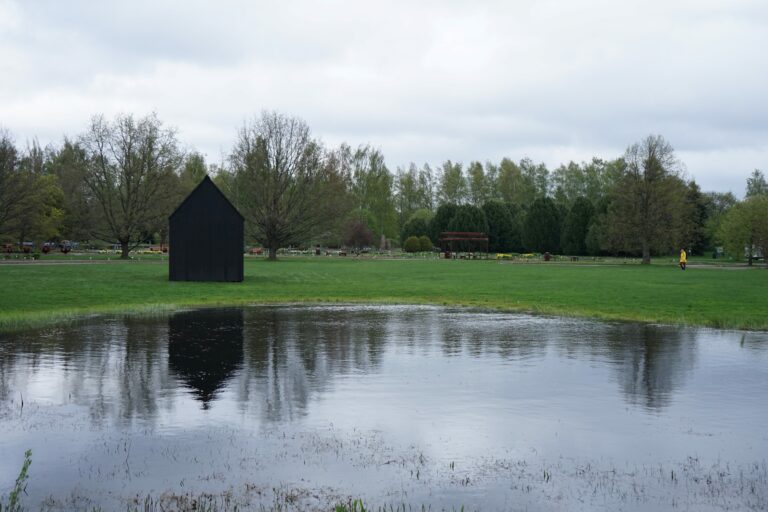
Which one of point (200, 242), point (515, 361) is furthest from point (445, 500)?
point (200, 242)

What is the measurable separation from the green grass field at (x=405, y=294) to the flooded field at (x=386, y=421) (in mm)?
4711

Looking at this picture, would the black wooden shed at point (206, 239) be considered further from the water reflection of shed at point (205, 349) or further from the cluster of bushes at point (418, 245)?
the cluster of bushes at point (418, 245)

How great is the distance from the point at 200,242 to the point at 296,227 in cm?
3126

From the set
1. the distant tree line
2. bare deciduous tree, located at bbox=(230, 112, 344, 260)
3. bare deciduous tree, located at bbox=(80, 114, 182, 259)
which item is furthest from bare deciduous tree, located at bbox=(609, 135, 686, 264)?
bare deciduous tree, located at bbox=(80, 114, 182, 259)

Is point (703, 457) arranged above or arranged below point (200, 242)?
below

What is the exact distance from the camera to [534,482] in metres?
7.04

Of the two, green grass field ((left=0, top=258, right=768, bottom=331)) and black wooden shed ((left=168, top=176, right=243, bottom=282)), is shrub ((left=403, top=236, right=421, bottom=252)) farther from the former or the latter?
black wooden shed ((left=168, top=176, right=243, bottom=282))

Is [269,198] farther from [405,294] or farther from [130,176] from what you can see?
[405,294]

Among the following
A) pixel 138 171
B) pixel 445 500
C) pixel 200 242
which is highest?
pixel 138 171

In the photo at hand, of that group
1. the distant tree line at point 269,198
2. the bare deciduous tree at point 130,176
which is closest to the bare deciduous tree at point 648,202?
the distant tree line at point 269,198

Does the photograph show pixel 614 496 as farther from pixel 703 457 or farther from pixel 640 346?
pixel 640 346

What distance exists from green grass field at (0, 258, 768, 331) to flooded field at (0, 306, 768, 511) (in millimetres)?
4711

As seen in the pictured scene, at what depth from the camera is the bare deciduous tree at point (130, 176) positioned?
6091cm

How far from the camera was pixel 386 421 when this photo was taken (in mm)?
9195
